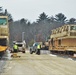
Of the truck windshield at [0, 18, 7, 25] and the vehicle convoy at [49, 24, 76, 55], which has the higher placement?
the truck windshield at [0, 18, 7, 25]

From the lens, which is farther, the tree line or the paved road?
the tree line

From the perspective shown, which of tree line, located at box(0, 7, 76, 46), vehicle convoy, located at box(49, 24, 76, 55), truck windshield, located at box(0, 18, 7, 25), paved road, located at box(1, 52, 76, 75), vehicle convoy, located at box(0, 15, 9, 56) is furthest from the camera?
tree line, located at box(0, 7, 76, 46)

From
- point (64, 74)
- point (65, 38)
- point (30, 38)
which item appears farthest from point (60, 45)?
point (30, 38)

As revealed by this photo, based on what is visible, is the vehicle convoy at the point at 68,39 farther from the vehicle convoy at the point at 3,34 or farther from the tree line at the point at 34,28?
the tree line at the point at 34,28

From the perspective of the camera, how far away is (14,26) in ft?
490

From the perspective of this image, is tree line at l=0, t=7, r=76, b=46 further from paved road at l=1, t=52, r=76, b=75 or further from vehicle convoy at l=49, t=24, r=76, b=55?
paved road at l=1, t=52, r=76, b=75

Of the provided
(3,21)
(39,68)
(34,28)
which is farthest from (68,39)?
(34,28)

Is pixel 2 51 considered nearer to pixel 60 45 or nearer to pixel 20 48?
pixel 60 45

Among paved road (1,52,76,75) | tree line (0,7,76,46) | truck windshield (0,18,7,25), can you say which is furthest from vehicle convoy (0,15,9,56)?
tree line (0,7,76,46)

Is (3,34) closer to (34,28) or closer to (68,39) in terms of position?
(68,39)

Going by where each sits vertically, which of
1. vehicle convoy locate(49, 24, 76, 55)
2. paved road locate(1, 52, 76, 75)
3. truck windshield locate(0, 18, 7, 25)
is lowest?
paved road locate(1, 52, 76, 75)

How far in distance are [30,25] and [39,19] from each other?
11519 millimetres

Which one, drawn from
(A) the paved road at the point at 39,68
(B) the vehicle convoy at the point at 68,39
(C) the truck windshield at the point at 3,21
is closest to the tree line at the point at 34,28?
(B) the vehicle convoy at the point at 68,39

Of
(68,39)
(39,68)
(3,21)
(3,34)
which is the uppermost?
(3,21)
